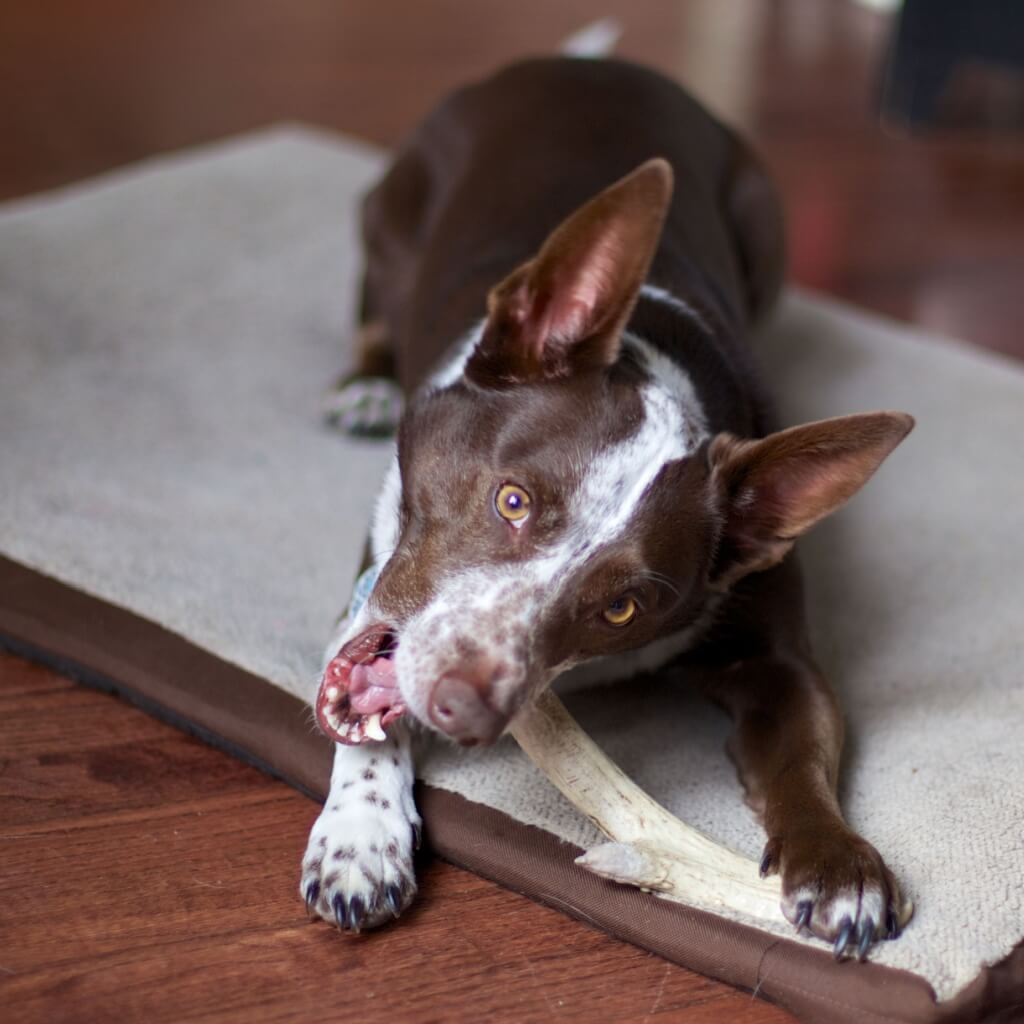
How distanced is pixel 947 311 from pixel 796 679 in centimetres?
232

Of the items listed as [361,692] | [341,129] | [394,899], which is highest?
[361,692]

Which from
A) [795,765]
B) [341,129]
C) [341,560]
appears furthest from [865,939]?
[341,129]

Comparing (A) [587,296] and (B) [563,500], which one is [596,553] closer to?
(B) [563,500]

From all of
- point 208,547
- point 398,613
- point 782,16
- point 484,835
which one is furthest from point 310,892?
point 782,16

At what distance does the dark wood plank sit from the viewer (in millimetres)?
1788

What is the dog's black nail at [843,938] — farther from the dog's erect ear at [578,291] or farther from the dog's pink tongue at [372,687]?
the dog's erect ear at [578,291]

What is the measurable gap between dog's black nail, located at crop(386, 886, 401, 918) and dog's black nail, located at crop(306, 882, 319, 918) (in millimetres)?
93

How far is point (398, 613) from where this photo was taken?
6.31 ft

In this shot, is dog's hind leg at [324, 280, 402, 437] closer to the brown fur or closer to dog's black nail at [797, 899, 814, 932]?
the brown fur

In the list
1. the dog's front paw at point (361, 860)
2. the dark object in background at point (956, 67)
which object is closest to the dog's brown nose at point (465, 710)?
the dog's front paw at point (361, 860)

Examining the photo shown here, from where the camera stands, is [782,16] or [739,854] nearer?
[739,854]

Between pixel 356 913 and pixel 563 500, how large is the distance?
59 centimetres

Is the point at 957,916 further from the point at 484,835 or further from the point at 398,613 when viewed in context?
the point at 398,613

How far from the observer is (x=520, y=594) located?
1.83 meters
